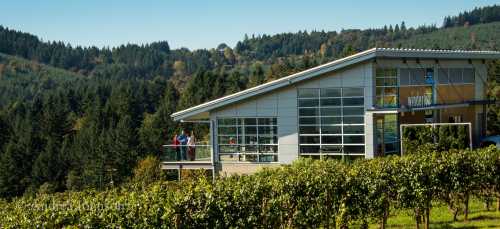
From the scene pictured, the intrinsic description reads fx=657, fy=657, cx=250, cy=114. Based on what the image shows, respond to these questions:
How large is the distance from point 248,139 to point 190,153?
3.17 m

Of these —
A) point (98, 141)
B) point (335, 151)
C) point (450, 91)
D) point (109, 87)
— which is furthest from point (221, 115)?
point (109, 87)

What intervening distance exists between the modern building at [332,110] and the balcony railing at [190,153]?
0.15 metres

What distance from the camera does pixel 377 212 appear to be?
50.6 feet

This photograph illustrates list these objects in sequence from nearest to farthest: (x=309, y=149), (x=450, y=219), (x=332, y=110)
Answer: (x=450, y=219)
(x=332, y=110)
(x=309, y=149)

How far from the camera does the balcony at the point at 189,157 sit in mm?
32812

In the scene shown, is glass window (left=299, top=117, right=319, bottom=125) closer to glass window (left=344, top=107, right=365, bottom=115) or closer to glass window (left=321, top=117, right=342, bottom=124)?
glass window (left=321, top=117, right=342, bottom=124)

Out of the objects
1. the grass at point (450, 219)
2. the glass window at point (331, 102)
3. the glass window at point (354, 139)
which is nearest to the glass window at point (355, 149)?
the glass window at point (354, 139)

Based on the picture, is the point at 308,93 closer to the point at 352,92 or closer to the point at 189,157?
the point at 352,92

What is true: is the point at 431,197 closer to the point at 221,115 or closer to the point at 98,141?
the point at 221,115

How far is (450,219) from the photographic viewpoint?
17.9 meters

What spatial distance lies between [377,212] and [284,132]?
1566 centimetres

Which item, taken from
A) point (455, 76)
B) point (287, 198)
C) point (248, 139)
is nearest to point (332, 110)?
point (248, 139)

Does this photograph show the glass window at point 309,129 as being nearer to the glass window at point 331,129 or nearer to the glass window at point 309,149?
the glass window at point 331,129

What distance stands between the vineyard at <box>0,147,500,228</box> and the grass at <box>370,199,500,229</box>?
0.30 metres
